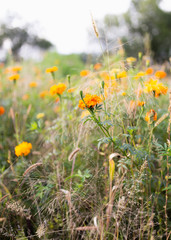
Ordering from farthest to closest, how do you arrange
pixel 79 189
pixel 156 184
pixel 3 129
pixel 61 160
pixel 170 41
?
pixel 170 41
pixel 3 129
pixel 61 160
pixel 156 184
pixel 79 189

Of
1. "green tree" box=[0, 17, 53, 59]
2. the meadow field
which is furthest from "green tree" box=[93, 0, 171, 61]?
the meadow field

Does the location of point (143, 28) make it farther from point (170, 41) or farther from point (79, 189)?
point (79, 189)

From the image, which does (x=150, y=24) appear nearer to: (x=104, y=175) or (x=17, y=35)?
(x=17, y=35)

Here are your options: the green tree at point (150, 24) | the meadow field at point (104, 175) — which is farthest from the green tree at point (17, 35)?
the meadow field at point (104, 175)

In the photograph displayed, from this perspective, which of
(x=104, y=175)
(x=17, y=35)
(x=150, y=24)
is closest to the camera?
(x=104, y=175)

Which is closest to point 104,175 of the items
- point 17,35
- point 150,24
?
point 150,24

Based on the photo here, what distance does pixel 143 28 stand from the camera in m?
15.2

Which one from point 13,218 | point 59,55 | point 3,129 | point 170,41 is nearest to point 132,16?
point 170,41

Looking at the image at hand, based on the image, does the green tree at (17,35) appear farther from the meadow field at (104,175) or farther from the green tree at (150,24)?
the meadow field at (104,175)

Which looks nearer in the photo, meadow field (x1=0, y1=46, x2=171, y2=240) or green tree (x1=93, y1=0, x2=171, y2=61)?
meadow field (x1=0, y1=46, x2=171, y2=240)

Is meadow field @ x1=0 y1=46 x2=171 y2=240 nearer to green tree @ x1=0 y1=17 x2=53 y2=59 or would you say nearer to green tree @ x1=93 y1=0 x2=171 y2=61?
green tree @ x1=93 y1=0 x2=171 y2=61

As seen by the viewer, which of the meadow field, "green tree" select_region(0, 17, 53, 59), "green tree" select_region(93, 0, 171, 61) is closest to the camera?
the meadow field

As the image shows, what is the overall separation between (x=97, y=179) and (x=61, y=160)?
311mm

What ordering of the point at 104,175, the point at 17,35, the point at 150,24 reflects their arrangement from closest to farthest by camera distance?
the point at 104,175 < the point at 150,24 < the point at 17,35
